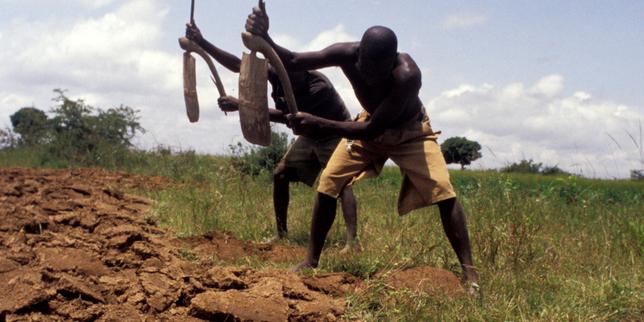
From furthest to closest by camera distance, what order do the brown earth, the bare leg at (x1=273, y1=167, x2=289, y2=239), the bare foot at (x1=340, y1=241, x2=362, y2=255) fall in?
1. the bare leg at (x1=273, y1=167, x2=289, y2=239)
2. the bare foot at (x1=340, y1=241, x2=362, y2=255)
3. the brown earth

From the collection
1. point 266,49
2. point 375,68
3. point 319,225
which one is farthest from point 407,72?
point 319,225

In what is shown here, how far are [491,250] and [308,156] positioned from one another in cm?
162

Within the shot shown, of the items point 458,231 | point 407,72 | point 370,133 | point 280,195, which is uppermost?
point 407,72

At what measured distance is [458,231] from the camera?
3875mm

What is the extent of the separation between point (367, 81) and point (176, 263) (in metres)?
1.44

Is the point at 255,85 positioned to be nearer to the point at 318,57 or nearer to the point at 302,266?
the point at 318,57

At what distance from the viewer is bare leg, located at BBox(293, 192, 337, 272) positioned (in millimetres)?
4152

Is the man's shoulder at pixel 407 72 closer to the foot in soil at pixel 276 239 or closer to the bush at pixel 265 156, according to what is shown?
the foot in soil at pixel 276 239

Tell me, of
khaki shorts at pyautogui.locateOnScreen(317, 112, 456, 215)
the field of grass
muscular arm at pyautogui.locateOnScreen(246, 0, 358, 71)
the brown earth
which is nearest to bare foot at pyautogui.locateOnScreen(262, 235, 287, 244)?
the field of grass

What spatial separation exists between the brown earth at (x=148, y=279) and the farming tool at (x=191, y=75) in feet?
2.86

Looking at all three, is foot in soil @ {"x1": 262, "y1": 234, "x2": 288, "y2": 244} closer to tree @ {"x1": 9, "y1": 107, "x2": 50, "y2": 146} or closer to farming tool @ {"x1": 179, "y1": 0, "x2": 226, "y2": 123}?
farming tool @ {"x1": 179, "y1": 0, "x2": 226, "y2": 123}

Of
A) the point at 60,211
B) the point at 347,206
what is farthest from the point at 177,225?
the point at 347,206

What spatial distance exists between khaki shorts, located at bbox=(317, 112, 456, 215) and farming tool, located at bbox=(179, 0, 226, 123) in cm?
87

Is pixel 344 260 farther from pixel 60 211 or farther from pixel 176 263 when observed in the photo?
pixel 60 211
